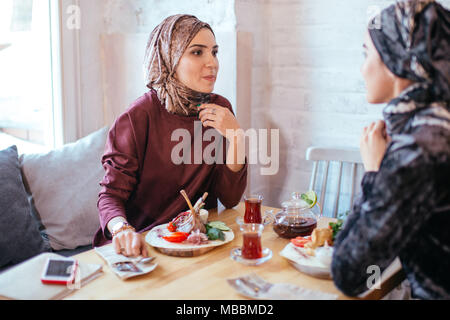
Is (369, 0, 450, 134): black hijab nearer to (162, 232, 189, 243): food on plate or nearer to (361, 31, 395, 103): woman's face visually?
(361, 31, 395, 103): woman's face

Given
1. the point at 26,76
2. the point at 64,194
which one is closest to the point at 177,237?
the point at 64,194

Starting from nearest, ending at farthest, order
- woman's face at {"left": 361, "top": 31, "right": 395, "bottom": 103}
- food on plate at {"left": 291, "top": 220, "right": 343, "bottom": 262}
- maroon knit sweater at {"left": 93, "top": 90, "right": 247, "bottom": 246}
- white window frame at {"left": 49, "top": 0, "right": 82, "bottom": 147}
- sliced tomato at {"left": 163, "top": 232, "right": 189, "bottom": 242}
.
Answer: woman's face at {"left": 361, "top": 31, "right": 395, "bottom": 103}
food on plate at {"left": 291, "top": 220, "right": 343, "bottom": 262}
sliced tomato at {"left": 163, "top": 232, "right": 189, "bottom": 242}
maroon knit sweater at {"left": 93, "top": 90, "right": 247, "bottom": 246}
white window frame at {"left": 49, "top": 0, "right": 82, "bottom": 147}

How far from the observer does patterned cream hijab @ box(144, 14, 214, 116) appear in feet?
5.98

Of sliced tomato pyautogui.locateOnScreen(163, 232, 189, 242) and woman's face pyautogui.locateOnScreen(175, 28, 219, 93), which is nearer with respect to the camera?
sliced tomato pyautogui.locateOnScreen(163, 232, 189, 242)

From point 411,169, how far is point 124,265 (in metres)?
0.76

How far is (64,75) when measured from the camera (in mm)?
2590

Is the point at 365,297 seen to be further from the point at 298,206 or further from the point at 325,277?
the point at 298,206

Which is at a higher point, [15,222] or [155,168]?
[155,168]

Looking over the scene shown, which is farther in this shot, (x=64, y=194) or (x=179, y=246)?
(x=64, y=194)

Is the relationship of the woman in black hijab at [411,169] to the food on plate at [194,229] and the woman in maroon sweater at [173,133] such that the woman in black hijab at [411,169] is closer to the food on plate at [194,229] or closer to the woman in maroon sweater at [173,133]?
the food on plate at [194,229]

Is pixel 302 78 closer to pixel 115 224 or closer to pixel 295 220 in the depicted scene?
pixel 295 220

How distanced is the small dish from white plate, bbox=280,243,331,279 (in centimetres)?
4

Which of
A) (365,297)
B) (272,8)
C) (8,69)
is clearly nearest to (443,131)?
(365,297)

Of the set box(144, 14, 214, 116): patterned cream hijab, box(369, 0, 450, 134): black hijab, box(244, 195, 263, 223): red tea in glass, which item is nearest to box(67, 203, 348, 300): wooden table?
box(244, 195, 263, 223): red tea in glass
